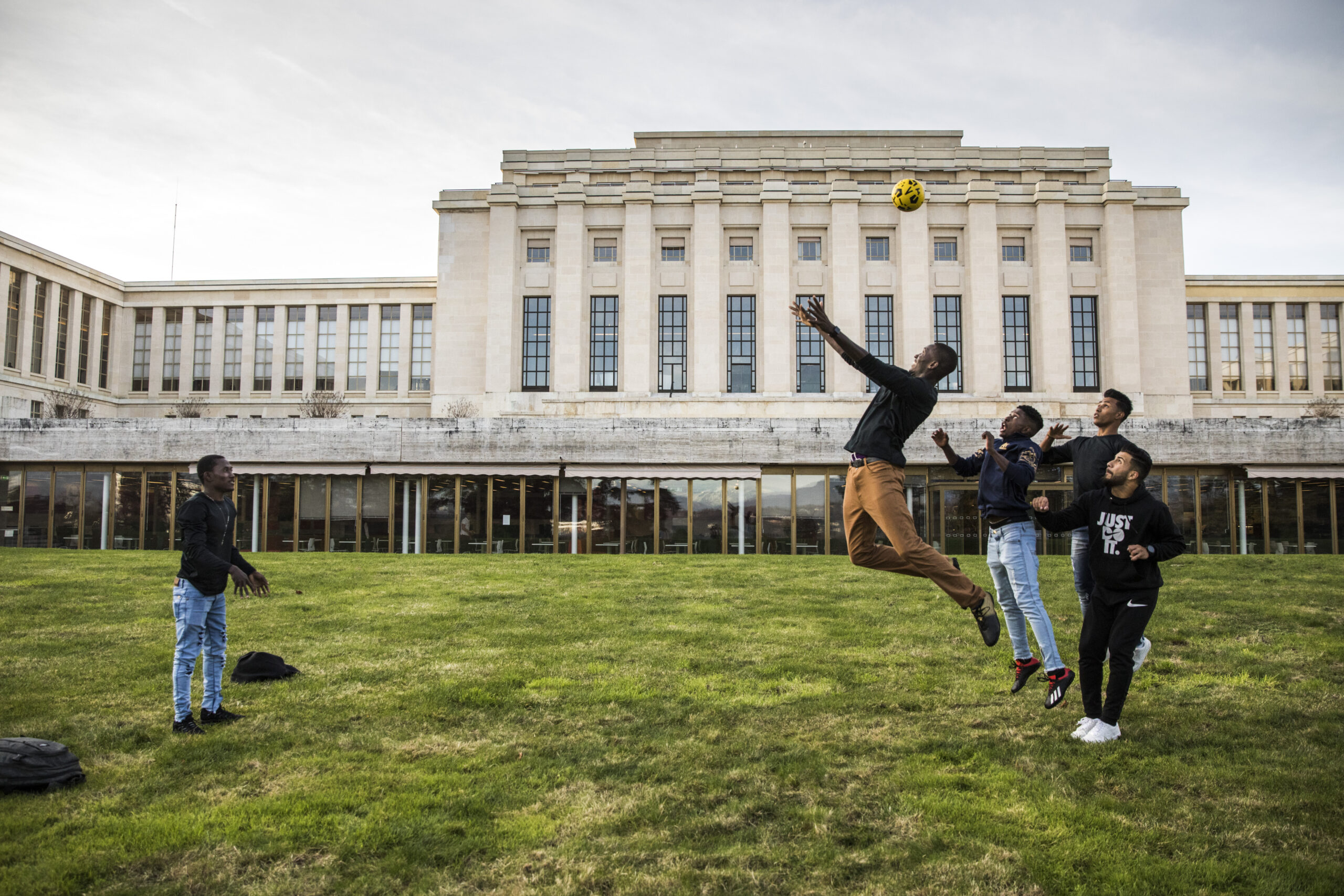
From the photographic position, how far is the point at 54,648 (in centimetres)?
995

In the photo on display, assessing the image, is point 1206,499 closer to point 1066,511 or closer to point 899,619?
point 899,619

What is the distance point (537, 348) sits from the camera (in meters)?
57.0

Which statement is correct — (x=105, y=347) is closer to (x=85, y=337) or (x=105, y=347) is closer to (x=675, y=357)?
(x=85, y=337)

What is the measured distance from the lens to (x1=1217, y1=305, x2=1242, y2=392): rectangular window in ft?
213

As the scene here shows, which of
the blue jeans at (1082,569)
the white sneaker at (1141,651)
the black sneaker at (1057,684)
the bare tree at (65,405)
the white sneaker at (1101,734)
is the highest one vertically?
the bare tree at (65,405)

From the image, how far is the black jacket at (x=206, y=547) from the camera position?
6734 mm

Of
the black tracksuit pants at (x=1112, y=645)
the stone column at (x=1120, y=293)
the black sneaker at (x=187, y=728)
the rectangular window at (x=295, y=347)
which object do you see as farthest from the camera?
the rectangular window at (x=295, y=347)

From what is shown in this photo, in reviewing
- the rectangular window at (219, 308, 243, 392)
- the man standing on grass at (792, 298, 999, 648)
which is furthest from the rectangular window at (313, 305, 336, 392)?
the man standing on grass at (792, 298, 999, 648)

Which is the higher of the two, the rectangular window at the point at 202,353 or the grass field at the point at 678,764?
the rectangular window at the point at 202,353

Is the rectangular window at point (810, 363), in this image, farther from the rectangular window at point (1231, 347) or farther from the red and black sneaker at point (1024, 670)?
the red and black sneaker at point (1024, 670)

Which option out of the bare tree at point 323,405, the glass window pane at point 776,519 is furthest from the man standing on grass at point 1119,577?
the bare tree at point 323,405

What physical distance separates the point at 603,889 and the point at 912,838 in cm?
167

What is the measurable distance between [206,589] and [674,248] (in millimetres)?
54021

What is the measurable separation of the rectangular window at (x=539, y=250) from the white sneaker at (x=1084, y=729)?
55.2 m
